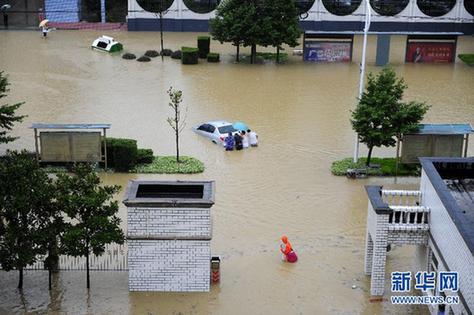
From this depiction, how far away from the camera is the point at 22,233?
63.3ft

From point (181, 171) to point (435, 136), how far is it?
949 centimetres

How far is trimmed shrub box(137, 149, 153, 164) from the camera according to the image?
97.1 ft

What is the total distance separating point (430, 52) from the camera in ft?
165

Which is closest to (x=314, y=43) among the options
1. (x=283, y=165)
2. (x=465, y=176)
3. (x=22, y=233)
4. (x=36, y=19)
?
(x=283, y=165)

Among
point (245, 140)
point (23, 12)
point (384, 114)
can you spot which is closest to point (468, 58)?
point (384, 114)

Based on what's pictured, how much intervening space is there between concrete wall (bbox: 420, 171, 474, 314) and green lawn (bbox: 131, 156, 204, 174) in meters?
11.0

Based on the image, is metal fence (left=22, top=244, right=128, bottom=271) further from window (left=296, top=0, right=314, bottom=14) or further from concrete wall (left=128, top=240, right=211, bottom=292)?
window (left=296, top=0, right=314, bottom=14)

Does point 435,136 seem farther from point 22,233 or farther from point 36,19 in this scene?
point 36,19

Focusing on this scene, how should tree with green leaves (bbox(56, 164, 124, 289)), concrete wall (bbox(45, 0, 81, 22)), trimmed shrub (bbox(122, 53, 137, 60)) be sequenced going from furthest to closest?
concrete wall (bbox(45, 0, 81, 22)), trimmed shrub (bbox(122, 53, 137, 60)), tree with green leaves (bbox(56, 164, 124, 289))

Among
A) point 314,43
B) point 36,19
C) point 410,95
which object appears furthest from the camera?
point 36,19

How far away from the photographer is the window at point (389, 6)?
59.6 m

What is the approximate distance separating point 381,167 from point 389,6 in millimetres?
32871

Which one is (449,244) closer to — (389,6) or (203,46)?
(203,46)

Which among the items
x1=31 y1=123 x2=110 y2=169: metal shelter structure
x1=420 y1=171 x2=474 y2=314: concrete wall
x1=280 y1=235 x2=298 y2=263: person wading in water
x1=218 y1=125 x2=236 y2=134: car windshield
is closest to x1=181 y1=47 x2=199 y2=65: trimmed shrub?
x1=218 y1=125 x2=236 y2=134: car windshield
